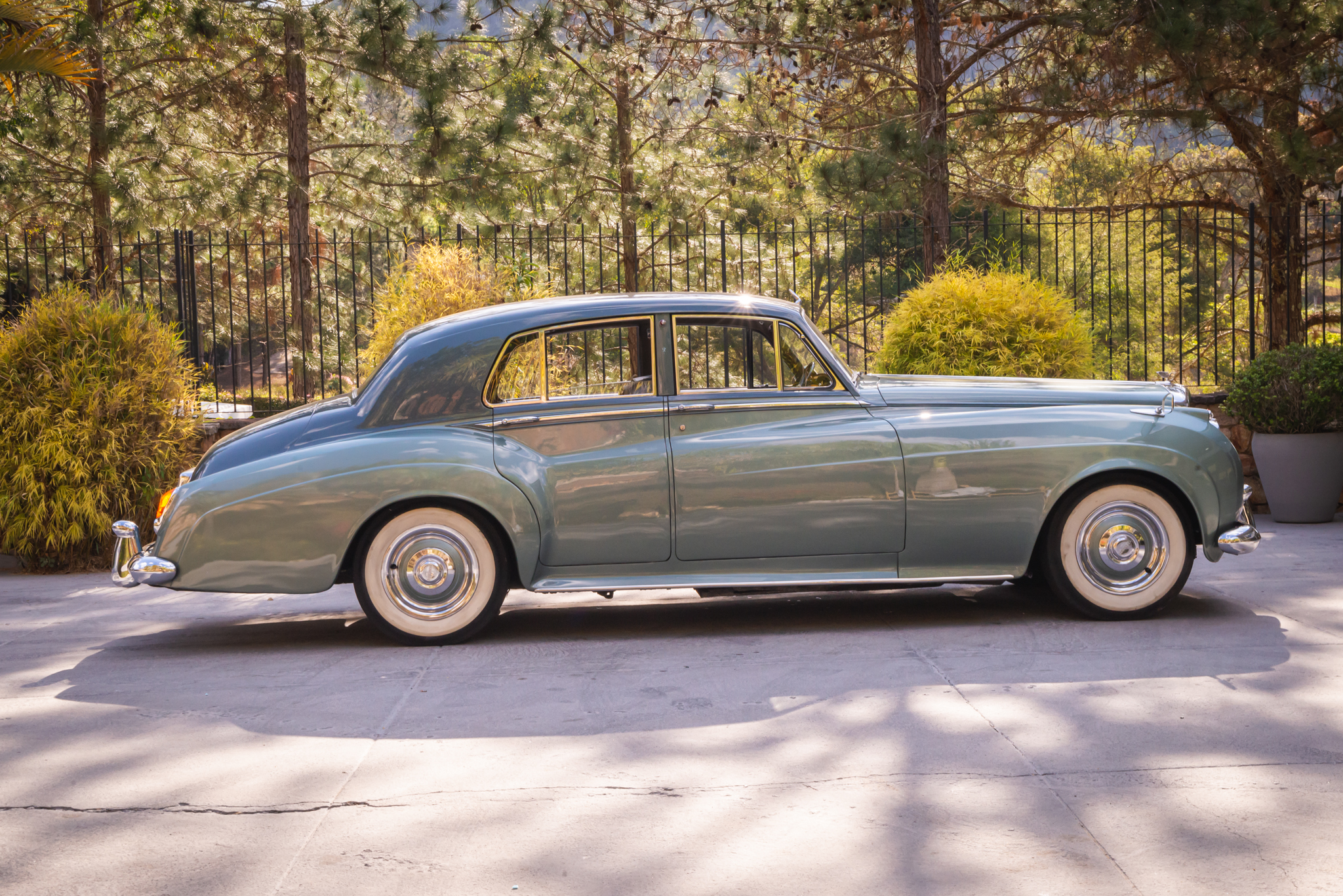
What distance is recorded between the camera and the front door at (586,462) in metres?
5.48

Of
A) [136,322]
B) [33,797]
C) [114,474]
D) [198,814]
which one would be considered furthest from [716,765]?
[136,322]

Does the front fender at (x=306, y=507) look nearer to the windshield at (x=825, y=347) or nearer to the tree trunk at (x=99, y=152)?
the windshield at (x=825, y=347)

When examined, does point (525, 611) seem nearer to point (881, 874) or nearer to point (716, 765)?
point (716, 765)

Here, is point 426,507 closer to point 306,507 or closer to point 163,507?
point 306,507

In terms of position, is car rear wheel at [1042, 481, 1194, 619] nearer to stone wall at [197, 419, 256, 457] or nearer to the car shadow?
the car shadow

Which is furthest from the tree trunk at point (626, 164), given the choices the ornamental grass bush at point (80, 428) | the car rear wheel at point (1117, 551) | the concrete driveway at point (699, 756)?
the car rear wheel at point (1117, 551)

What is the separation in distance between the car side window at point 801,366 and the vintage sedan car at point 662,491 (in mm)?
17

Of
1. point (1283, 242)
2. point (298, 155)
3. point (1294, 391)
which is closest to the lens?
point (1294, 391)

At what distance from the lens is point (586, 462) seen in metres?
5.51

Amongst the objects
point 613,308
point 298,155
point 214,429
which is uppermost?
point 298,155

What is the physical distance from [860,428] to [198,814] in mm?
3370

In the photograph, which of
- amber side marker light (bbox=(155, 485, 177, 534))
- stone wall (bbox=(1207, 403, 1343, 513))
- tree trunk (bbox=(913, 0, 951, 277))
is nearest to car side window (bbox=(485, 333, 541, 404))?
amber side marker light (bbox=(155, 485, 177, 534))

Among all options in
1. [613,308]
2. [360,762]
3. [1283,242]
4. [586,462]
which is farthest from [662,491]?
[1283,242]

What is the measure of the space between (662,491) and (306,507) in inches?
65.2
